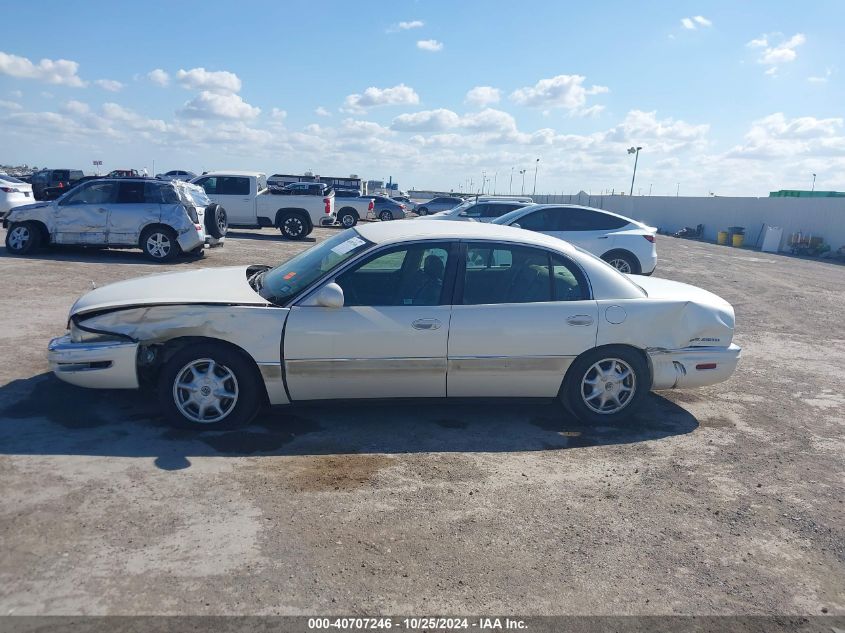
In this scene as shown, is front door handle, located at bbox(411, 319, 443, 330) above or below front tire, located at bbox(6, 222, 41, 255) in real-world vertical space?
above

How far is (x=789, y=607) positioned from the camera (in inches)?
124

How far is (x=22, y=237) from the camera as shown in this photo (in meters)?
13.3

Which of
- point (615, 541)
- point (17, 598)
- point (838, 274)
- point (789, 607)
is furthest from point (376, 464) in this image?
point (838, 274)

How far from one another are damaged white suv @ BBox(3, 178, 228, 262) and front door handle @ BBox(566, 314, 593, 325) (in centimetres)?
1042

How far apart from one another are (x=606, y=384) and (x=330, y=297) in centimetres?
232

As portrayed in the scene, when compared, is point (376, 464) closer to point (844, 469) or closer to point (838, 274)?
point (844, 469)

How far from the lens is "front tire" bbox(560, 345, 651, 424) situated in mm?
5211

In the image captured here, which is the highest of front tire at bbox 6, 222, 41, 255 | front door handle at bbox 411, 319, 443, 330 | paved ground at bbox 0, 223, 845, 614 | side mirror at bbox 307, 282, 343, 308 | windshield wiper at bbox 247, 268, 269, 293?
side mirror at bbox 307, 282, 343, 308

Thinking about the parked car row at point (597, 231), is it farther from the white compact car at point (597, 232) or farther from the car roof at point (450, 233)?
the car roof at point (450, 233)

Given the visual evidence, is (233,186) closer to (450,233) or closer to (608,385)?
(450,233)

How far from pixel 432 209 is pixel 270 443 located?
3614 centimetres

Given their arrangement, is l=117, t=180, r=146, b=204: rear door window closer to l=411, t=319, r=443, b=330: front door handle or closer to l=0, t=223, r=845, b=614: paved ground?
l=0, t=223, r=845, b=614: paved ground

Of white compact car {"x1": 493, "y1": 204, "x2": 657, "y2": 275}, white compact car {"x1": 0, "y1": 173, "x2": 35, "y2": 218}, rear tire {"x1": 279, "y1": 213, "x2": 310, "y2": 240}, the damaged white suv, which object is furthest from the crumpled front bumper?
white compact car {"x1": 0, "y1": 173, "x2": 35, "y2": 218}

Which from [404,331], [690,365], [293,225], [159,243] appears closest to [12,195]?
[293,225]
